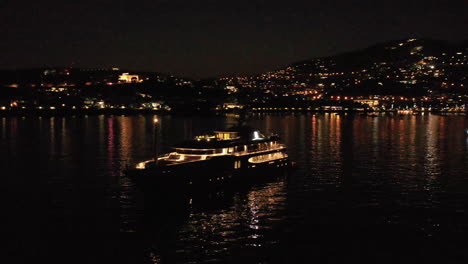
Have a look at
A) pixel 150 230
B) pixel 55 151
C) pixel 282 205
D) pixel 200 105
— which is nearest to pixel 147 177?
pixel 150 230

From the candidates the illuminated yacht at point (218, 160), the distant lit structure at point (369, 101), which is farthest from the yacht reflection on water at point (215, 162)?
the distant lit structure at point (369, 101)

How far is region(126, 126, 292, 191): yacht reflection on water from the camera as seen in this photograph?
1981 centimetres

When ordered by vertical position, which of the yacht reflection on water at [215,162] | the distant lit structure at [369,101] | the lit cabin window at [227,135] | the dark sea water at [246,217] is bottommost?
the dark sea water at [246,217]

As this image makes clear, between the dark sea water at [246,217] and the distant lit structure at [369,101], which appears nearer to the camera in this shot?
the dark sea water at [246,217]

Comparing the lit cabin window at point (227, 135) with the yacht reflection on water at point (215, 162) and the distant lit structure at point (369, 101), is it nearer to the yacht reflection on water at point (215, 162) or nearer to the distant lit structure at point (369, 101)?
the yacht reflection on water at point (215, 162)

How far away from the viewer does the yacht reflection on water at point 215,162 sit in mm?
19812

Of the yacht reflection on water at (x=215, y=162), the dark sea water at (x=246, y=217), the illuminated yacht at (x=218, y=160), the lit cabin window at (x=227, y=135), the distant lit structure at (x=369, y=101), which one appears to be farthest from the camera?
the distant lit structure at (x=369, y=101)

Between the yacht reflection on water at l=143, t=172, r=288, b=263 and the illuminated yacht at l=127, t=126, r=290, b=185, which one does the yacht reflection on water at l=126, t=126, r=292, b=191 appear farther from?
the yacht reflection on water at l=143, t=172, r=288, b=263

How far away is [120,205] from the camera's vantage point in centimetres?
1902

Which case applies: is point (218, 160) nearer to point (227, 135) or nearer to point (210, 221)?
point (227, 135)

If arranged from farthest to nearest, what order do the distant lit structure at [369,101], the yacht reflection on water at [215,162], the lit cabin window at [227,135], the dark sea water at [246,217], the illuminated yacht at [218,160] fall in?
the distant lit structure at [369,101]
the lit cabin window at [227,135]
the illuminated yacht at [218,160]
the yacht reflection on water at [215,162]
the dark sea water at [246,217]

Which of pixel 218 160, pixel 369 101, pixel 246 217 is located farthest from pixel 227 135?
pixel 369 101

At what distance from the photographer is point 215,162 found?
72.3 ft

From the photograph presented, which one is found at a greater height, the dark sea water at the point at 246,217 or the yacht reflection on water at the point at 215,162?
the yacht reflection on water at the point at 215,162
